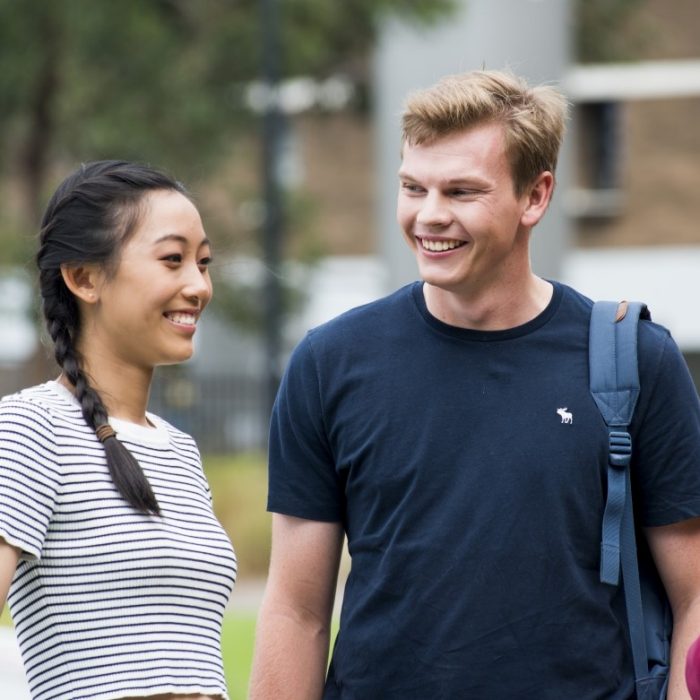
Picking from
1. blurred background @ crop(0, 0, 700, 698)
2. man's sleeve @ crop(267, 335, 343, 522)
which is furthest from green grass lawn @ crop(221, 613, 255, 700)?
man's sleeve @ crop(267, 335, 343, 522)

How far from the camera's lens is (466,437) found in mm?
3285

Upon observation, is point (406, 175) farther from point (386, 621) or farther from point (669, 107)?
point (669, 107)

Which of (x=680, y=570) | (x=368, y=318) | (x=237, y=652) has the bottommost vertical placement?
(x=237, y=652)

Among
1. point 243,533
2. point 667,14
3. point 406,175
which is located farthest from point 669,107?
point 406,175

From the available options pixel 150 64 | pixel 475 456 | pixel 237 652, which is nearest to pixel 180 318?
pixel 475 456

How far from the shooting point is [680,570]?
3.33 meters

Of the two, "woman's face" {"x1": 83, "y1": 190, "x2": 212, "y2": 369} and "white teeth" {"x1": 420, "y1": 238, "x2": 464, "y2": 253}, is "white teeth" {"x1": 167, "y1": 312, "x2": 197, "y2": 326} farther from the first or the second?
"white teeth" {"x1": 420, "y1": 238, "x2": 464, "y2": 253}

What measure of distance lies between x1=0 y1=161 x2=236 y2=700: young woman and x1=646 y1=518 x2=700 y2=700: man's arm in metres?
0.87

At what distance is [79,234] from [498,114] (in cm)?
87

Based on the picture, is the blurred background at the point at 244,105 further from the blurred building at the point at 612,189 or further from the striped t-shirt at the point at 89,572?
the striped t-shirt at the point at 89,572

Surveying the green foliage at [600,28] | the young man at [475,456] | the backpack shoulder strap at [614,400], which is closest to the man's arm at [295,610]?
the young man at [475,456]

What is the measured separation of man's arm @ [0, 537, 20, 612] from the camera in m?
2.83

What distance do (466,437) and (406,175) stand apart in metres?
0.54

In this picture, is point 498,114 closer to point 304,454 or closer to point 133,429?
point 304,454
